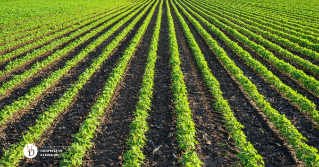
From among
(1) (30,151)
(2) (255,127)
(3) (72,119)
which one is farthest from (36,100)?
(2) (255,127)

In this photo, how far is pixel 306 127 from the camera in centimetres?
852

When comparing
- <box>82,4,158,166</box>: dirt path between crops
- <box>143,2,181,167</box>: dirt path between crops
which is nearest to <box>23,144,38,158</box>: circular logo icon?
<box>82,4,158,166</box>: dirt path between crops

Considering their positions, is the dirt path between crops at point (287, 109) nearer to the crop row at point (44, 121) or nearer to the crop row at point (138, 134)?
the crop row at point (138, 134)

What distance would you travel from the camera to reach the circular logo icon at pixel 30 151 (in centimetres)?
682

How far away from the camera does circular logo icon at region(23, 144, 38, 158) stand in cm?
682

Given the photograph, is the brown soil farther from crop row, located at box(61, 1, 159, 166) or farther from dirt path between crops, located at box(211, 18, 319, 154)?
dirt path between crops, located at box(211, 18, 319, 154)

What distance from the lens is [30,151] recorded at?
22.8 ft

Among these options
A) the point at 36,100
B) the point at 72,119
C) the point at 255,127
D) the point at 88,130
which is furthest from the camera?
the point at 36,100

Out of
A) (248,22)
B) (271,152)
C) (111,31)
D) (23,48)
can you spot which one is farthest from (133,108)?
(248,22)

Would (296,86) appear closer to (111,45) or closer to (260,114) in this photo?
(260,114)

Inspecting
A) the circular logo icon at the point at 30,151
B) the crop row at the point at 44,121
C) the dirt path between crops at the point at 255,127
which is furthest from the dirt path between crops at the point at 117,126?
the dirt path between crops at the point at 255,127

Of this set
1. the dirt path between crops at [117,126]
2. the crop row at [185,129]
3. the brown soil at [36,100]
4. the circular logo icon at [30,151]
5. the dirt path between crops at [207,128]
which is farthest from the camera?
the brown soil at [36,100]

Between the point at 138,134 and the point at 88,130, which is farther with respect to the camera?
the point at 88,130

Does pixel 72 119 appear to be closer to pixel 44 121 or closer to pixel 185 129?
pixel 44 121
